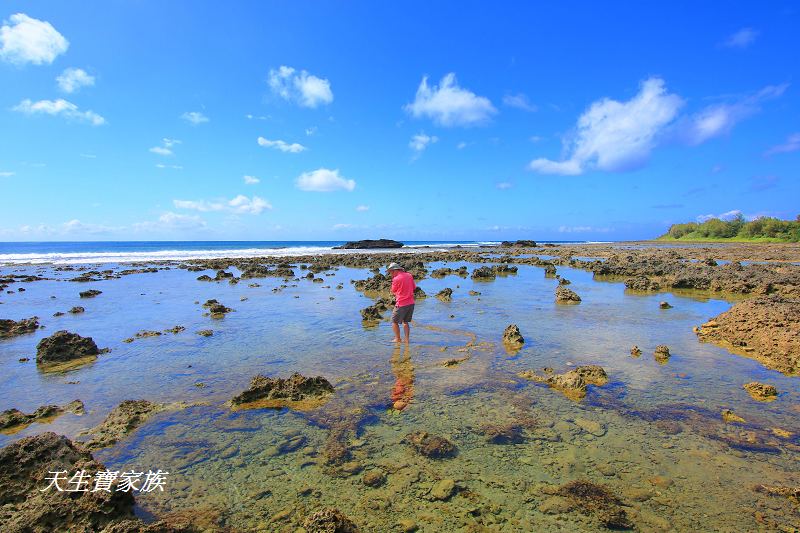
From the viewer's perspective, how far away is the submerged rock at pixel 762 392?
6.31 metres

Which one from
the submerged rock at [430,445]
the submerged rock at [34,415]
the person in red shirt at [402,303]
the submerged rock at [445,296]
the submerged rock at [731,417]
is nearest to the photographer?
the submerged rock at [430,445]

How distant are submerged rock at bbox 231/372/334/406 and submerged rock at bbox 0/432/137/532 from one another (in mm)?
2439

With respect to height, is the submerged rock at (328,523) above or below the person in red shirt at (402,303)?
below

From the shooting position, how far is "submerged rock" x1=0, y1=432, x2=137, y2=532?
11.5ft

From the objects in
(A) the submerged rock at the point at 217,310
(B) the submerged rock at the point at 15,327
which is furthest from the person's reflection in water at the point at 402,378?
(B) the submerged rock at the point at 15,327

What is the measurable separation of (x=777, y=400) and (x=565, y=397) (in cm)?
334

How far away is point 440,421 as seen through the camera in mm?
5773

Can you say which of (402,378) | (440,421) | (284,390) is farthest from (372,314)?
(440,421)

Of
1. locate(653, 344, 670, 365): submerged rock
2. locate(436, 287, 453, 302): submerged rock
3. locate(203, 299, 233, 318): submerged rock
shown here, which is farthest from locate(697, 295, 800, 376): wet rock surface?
locate(203, 299, 233, 318): submerged rock

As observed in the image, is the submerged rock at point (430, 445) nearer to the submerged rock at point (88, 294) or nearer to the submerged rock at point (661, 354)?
the submerged rock at point (661, 354)

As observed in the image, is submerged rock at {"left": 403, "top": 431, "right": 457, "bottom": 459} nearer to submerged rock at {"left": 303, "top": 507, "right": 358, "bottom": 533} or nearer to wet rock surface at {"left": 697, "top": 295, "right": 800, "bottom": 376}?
submerged rock at {"left": 303, "top": 507, "right": 358, "bottom": 533}

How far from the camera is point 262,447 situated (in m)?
5.18

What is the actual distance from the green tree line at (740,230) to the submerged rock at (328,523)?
73.7 metres

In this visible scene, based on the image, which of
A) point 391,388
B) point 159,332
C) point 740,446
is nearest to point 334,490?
point 391,388
